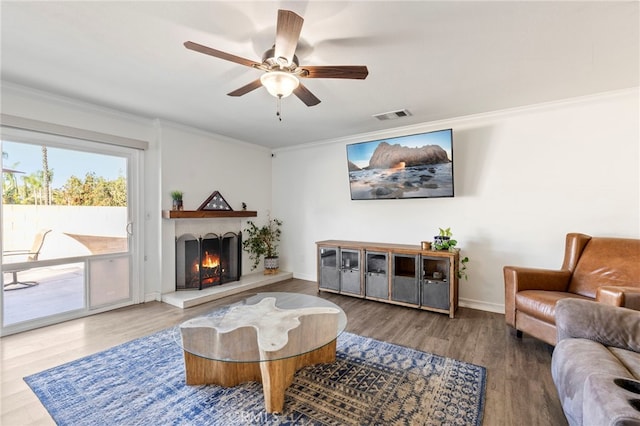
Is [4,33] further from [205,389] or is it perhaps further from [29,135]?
[205,389]

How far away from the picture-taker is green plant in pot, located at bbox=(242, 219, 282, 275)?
512 cm

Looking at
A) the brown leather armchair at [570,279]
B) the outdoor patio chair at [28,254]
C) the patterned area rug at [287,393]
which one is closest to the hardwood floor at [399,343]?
the patterned area rug at [287,393]

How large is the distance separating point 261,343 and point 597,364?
1800mm

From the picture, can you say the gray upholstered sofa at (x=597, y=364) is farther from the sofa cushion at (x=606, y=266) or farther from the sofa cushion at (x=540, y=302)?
the sofa cushion at (x=606, y=266)

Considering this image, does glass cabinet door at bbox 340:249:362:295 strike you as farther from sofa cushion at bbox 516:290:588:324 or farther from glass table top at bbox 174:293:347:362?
sofa cushion at bbox 516:290:588:324

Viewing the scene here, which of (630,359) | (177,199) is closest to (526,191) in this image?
(630,359)

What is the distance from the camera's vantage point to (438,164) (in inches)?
143

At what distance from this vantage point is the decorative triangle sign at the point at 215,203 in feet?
14.4

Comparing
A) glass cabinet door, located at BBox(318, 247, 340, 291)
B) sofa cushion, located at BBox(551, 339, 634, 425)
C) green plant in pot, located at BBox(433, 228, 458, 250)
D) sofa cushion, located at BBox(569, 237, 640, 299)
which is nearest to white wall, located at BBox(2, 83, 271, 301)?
glass cabinet door, located at BBox(318, 247, 340, 291)

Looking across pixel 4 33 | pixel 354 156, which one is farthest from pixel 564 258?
pixel 4 33

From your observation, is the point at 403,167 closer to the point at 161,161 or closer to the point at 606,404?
the point at 606,404

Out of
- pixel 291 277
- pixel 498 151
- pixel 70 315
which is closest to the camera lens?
pixel 70 315

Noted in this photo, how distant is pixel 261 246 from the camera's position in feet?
17.0

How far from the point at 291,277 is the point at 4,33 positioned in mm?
4437
